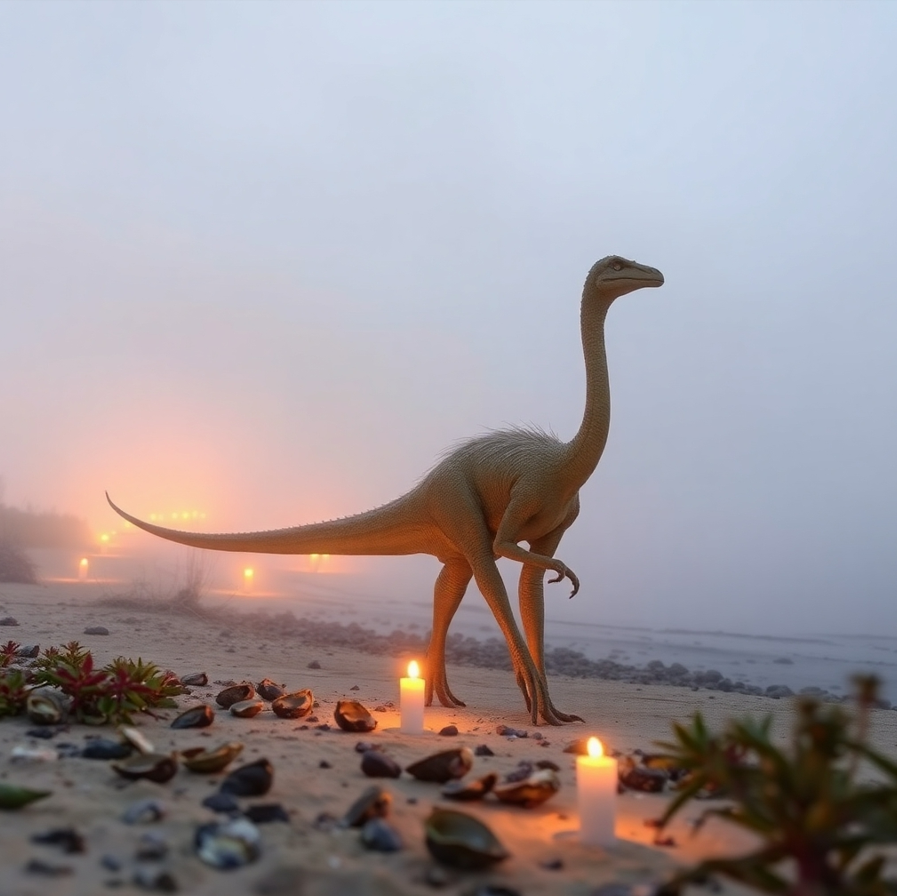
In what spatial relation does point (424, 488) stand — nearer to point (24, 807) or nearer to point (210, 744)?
point (210, 744)

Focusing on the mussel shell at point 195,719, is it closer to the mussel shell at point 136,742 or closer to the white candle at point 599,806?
the mussel shell at point 136,742

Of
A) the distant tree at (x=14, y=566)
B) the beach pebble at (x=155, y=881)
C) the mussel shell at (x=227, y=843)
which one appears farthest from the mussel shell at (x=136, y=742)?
the distant tree at (x=14, y=566)

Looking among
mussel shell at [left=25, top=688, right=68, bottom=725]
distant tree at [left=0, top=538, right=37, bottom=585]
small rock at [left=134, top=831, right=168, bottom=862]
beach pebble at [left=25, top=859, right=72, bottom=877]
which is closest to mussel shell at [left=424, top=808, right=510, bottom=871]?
small rock at [left=134, top=831, right=168, bottom=862]

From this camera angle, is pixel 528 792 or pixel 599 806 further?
pixel 528 792

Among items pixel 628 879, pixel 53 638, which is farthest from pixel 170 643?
pixel 628 879

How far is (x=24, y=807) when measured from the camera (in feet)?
6.40

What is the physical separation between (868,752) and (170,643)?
274 inches

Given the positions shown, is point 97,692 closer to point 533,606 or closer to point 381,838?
point 381,838

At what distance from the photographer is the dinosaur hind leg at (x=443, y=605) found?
197 inches

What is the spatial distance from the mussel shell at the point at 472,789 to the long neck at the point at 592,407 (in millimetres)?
2361

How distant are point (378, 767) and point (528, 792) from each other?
0.54 m

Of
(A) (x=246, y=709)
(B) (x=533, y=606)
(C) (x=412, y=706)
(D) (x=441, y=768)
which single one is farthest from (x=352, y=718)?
(B) (x=533, y=606)

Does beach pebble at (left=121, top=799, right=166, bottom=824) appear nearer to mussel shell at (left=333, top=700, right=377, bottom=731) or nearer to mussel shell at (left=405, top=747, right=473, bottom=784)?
mussel shell at (left=405, top=747, right=473, bottom=784)

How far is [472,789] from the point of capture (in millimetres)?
2174
